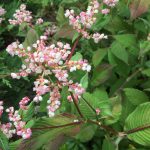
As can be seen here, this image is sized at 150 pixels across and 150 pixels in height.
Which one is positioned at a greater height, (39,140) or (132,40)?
(132,40)

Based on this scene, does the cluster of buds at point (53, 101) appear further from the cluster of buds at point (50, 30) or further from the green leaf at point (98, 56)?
the cluster of buds at point (50, 30)

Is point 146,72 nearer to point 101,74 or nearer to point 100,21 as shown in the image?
point 101,74

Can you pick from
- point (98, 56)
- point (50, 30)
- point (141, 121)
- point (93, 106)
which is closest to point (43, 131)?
point (93, 106)

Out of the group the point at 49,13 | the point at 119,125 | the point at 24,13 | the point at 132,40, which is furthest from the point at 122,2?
the point at 49,13

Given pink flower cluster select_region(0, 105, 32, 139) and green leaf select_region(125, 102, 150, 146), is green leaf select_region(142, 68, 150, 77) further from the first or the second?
pink flower cluster select_region(0, 105, 32, 139)

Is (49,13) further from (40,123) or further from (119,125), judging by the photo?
(40,123)

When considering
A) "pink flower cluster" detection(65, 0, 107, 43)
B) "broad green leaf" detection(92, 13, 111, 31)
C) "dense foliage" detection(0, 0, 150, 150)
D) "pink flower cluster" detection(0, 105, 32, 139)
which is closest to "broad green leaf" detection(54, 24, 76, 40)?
"dense foliage" detection(0, 0, 150, 150)

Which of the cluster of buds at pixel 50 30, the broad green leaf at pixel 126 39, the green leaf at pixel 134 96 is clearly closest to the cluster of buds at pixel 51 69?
the green leaf at pixel 134 96
